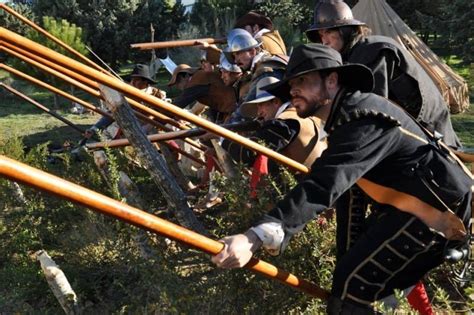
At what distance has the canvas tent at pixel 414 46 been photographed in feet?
28.4

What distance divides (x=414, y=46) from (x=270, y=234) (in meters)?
8.66

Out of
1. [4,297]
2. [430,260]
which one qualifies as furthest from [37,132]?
[430,260]

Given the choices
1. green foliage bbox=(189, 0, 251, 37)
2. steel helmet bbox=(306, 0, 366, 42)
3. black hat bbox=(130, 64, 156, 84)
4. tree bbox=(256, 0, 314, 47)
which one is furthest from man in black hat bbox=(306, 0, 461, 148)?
green foliage bbox=(189, 0, 251, 37)

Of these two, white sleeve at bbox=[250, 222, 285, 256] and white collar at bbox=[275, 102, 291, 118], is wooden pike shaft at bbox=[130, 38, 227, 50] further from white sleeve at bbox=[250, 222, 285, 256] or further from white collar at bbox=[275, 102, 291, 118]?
white sleeve at bbox=[250, 222, 285, 256]

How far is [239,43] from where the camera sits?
454 cm

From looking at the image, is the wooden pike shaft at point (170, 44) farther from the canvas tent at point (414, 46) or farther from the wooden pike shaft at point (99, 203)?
the wooden pike shaft at point (99, 203)

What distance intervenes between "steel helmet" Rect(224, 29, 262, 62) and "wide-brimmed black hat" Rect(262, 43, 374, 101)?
7.99 feet

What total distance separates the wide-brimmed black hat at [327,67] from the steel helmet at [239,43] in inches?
95.9

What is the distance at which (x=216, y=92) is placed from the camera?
4922 mm

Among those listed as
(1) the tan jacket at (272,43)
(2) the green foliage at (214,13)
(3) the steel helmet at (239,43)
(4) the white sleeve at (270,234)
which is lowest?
(2) the green foliage at (214,13)

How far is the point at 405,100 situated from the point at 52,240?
3330 millimetres

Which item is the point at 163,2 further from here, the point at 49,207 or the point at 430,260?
the point at 430,260

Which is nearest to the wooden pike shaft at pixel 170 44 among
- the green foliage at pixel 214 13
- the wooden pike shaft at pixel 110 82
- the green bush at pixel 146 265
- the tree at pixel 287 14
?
the green bush at pixel 146 265

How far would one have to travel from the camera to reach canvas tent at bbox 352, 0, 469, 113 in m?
8.66
